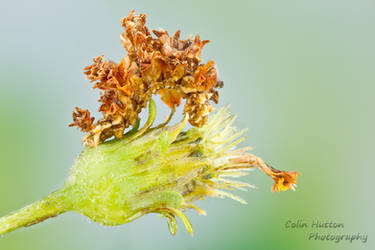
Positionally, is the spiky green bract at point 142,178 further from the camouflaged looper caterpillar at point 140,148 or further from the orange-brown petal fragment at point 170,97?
the orange-brown petal fragment at point 170,97

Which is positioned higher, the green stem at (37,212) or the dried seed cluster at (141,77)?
the dried seed cluster at (141,77)

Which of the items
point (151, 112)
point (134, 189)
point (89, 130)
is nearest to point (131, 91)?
point (151, 112)

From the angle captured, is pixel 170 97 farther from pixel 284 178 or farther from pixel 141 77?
pixel 284 178

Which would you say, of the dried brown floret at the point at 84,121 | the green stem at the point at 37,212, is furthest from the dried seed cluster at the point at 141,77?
the green stem at the point at 37,212

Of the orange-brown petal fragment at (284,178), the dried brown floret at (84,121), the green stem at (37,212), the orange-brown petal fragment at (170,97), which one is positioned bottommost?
the green stem at (37,212)

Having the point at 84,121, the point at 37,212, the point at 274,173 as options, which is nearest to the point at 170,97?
the point at 84,121

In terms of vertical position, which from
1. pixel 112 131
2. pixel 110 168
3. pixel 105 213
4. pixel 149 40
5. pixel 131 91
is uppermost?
pixel 149 40

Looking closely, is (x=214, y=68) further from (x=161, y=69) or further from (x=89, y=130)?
(x=89, y=130)
